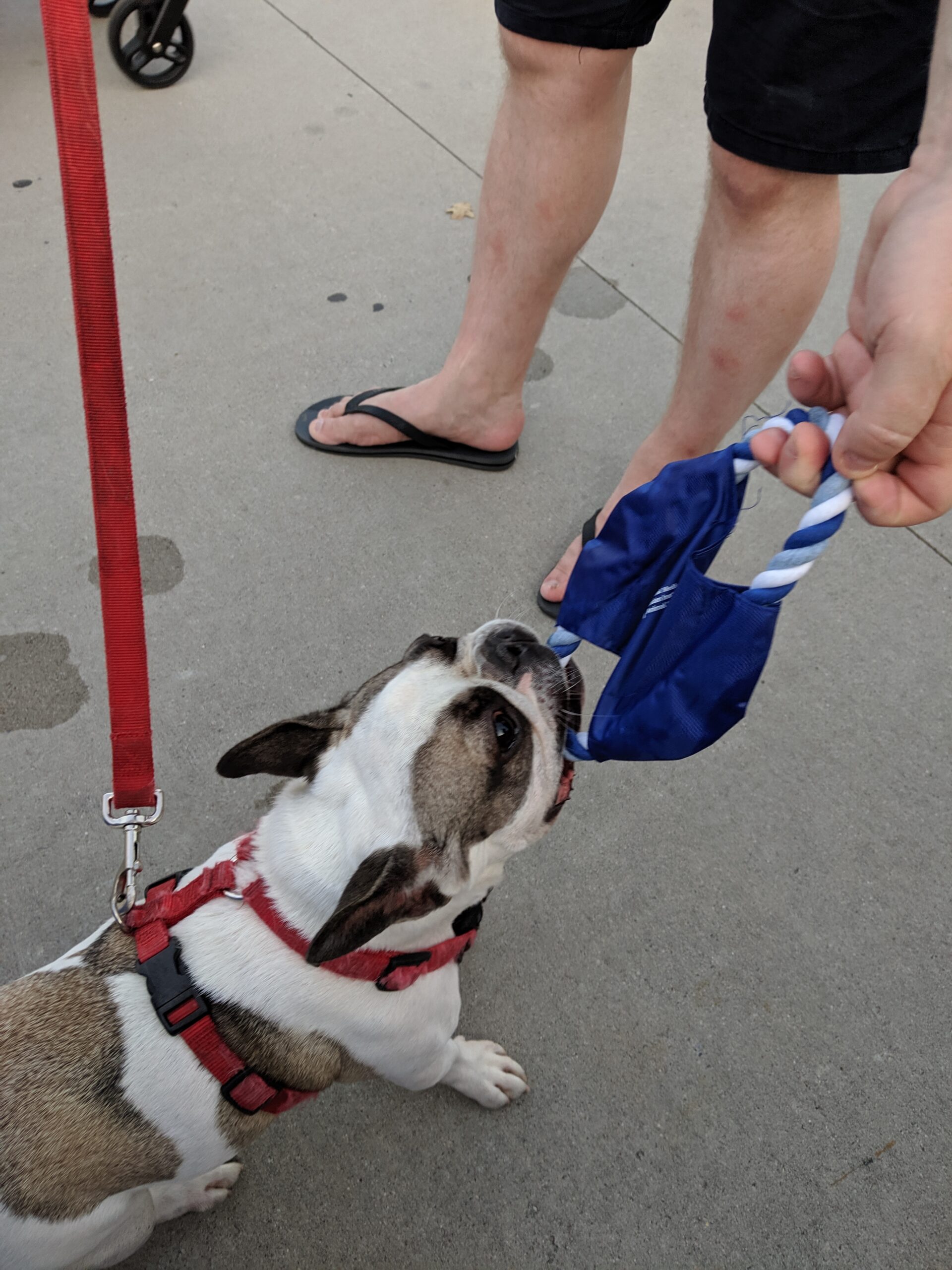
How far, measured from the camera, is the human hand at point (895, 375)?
46.6 inches

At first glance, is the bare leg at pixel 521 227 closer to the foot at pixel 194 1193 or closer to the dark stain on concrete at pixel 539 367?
the dark stain on concrete at pixel 539 367

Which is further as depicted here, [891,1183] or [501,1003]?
[501,1003]

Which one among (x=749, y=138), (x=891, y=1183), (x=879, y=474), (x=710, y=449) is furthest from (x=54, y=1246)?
(x=749, y=138)

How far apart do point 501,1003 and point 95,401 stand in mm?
1627

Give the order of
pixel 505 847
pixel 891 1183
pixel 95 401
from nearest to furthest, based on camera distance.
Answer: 1. pixel 95 401
2. pixel 505 847
3. pixel 891 1183

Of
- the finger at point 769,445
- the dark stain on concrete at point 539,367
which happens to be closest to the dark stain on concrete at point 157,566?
the dark stain on concrete at point 539,367

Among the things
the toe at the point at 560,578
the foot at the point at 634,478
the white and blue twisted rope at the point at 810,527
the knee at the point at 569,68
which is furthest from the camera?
the toe at the point at 560,578

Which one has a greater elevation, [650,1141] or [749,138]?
[749,138]

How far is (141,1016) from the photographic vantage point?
5.39 feet

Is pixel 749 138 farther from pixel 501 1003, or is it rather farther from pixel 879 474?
pixel 501 1003

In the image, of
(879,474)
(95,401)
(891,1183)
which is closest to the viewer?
(879,474)

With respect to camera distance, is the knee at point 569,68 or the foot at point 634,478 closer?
the knee at point 569,68

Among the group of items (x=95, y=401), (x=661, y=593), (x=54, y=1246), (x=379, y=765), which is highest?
(x=95, y=401)

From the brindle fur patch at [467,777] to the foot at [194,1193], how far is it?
3.10 ft
